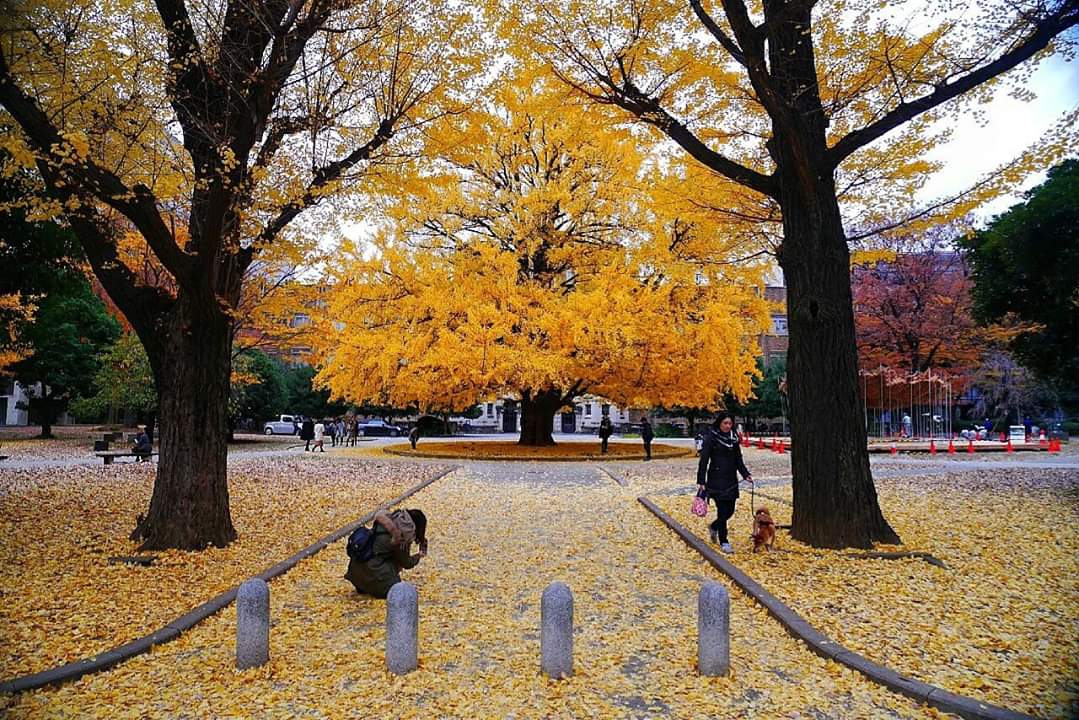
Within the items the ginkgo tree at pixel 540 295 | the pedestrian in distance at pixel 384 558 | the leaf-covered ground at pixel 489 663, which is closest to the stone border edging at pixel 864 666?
the leaf-covered ground at pixel 489 663

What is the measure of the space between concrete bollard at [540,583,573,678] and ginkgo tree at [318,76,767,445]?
14356 millimetres

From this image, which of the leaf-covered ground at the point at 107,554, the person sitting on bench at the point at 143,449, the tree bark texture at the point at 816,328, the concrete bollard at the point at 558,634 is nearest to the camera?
the concrete bollard at the point at 558,634

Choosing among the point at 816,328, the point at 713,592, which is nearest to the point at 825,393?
the point at 816,328

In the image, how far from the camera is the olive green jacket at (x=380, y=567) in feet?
20.1

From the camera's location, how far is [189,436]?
7934 mm

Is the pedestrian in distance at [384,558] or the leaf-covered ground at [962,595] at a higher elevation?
the pedestrian in distance at [384,558]

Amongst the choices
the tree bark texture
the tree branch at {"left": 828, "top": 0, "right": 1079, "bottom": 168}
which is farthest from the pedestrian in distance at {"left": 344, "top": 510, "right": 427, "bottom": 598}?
the tree branch at {"left": 828, "top": 0, "right": 1079, "bottom": 168}

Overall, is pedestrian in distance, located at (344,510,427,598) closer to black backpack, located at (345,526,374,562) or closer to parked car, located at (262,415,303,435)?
black backpack, located at (345,526,374,562)

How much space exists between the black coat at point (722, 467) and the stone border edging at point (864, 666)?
1.05 m

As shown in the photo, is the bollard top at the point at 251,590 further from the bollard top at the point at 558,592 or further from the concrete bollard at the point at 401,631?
the bollard top at the point at 558,592

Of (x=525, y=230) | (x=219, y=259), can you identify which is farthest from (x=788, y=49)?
(x=525, y=230)

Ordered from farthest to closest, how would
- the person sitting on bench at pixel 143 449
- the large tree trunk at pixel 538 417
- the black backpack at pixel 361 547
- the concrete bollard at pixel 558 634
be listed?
the large tree trunk at pixel 538 417 → the person sitting on bench at pixel 143 449 → the black backpack at pixel 361 547 → the concrete bollard at pixel 558 634

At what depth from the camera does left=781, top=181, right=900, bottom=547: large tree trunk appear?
7.92 m

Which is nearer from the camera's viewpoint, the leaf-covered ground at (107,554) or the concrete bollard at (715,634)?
the concrete bollard at (715,634)
